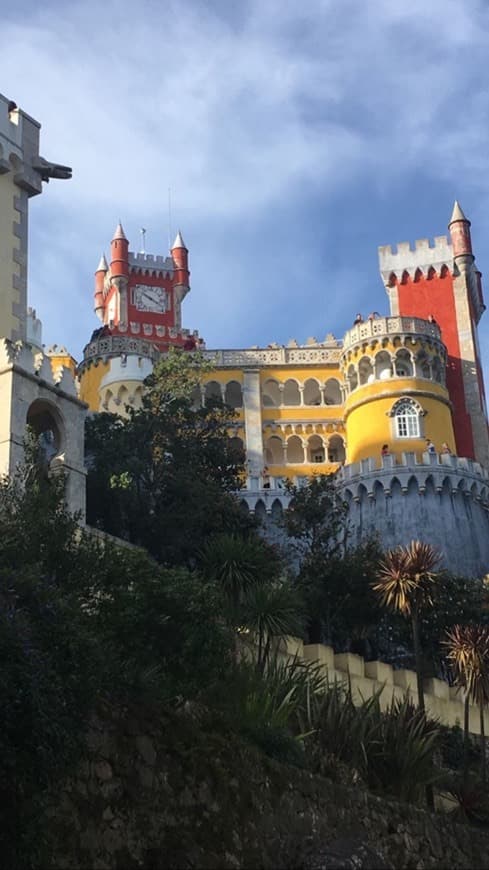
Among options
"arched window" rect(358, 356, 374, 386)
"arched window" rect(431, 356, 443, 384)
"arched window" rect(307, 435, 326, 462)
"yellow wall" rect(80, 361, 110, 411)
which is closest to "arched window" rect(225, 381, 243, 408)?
"arched window" rect(307, 435, 326, 462)

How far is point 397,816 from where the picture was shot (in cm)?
1883

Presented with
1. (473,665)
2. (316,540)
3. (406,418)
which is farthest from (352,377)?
(473,665)

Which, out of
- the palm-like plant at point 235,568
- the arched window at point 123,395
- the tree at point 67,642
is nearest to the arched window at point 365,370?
the arched window at point 123,395

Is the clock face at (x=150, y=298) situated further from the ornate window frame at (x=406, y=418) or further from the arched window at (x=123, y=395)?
the ornate window frame at (x=406, y=418)

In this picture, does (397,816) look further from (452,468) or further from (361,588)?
(452,468)

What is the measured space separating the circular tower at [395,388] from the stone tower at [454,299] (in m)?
3.23

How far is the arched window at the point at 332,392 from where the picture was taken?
65062 mm

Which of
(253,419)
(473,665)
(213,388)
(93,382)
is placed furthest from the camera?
(213,388)

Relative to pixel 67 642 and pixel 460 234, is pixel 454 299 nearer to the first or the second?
pixel 460 234

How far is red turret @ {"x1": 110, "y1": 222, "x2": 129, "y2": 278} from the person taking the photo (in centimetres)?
8056

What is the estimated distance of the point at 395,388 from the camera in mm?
57469

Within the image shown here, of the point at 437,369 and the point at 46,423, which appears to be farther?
the point at 437,369

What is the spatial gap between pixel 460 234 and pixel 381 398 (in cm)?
1464

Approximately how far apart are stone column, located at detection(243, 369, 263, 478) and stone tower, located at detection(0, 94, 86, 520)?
102 feet
